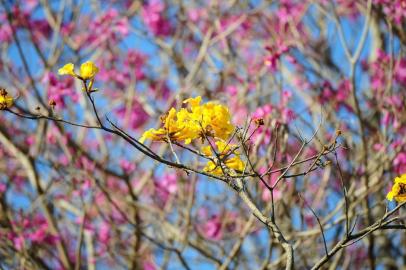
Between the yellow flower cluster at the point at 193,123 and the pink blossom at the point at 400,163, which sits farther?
the pink blossom at the point at 400,163

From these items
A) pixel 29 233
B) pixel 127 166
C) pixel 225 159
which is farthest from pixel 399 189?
pixel 127 166

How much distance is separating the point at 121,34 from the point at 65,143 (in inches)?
66.1

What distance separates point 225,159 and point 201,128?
0.46 feet

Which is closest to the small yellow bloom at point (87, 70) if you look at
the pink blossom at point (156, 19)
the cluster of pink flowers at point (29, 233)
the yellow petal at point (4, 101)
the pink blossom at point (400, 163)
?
the yellow petal at point (4, 101)

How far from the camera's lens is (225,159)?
6.15ft

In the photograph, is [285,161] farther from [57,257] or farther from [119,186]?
[119,186]

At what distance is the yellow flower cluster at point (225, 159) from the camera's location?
1.83 m

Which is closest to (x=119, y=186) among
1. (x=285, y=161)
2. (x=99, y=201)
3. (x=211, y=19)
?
(x=99, y=201)

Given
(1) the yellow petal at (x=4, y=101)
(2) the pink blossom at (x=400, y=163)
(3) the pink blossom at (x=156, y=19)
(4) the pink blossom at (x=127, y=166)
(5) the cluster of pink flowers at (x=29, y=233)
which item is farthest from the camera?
(3) the pink blossom at (x=156, y=19)

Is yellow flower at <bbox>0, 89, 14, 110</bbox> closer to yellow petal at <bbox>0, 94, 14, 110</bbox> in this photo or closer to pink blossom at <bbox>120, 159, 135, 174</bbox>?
yellow petal at <bbox>0, 94, 14, 110</bbox>

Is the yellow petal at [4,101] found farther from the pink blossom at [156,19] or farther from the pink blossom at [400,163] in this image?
the pink blossom at [156,19]

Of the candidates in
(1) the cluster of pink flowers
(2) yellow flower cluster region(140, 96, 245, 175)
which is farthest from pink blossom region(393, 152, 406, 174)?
(1) the cluster of pink flowers

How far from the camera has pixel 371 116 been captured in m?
4.58

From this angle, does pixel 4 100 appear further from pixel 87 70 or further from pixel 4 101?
pixel 87 70
